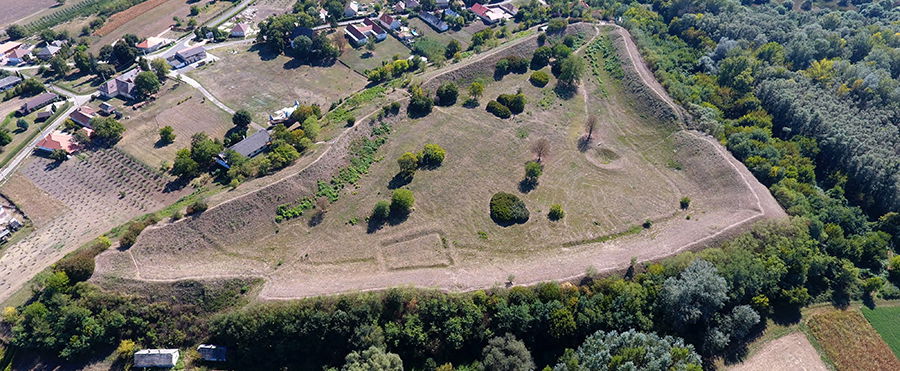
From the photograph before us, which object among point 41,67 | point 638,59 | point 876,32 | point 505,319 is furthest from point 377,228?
point 876,32

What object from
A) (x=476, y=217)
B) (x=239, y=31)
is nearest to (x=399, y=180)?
(x=476, y=217)

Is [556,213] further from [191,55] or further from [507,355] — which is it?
[191,55]

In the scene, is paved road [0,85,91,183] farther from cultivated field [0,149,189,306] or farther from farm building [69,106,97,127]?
farm building [69,106,97,127]

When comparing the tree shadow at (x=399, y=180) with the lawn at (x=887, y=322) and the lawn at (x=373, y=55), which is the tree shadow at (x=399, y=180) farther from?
the lawn at (x=887, y=322)

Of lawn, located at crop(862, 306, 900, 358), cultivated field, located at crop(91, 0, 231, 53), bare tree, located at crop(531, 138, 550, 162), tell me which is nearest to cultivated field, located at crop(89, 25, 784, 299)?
bare tree, located at crop(531, 138, 550, 162)

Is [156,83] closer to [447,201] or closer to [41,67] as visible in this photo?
[41,67]

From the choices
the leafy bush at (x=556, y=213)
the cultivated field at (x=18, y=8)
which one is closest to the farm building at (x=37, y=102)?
the cultivated field at (x=18, y=8)

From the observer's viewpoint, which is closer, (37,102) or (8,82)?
(37,102)
